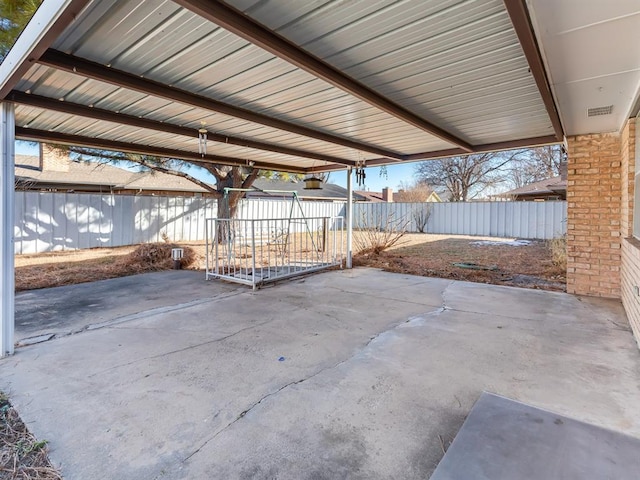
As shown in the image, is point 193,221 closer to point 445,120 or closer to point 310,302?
point 310,302

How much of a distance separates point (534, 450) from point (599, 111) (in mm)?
3861

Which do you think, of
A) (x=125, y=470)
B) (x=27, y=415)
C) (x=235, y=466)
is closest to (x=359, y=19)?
(x=235, y=466)

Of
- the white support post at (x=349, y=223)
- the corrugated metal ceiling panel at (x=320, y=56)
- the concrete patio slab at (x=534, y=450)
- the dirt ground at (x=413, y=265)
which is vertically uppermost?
the corrugated metal ceiling panel at (x=320, y=56)

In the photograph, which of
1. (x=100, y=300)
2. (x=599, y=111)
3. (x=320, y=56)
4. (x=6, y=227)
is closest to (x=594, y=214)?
(x=599, y=111)

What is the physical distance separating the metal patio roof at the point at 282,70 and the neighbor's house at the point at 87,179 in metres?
7.87

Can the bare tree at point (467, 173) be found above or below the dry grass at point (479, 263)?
above

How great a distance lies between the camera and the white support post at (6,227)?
2.99 meters

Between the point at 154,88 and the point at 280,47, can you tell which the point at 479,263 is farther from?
the point at 154,88

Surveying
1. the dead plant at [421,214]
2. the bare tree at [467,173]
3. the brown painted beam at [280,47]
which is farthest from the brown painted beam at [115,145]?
the bare tree at [467,173]

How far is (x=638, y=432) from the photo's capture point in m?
1.96

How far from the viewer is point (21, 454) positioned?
1.82 metres

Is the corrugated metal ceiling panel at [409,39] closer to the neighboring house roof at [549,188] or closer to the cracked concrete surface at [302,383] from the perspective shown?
the cracked concrete surface at [302,383]

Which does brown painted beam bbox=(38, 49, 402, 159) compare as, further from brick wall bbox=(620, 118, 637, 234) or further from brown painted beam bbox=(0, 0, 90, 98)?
brick wall bbox=(620, 118, 637, 234)

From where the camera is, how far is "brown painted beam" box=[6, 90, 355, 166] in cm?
340
